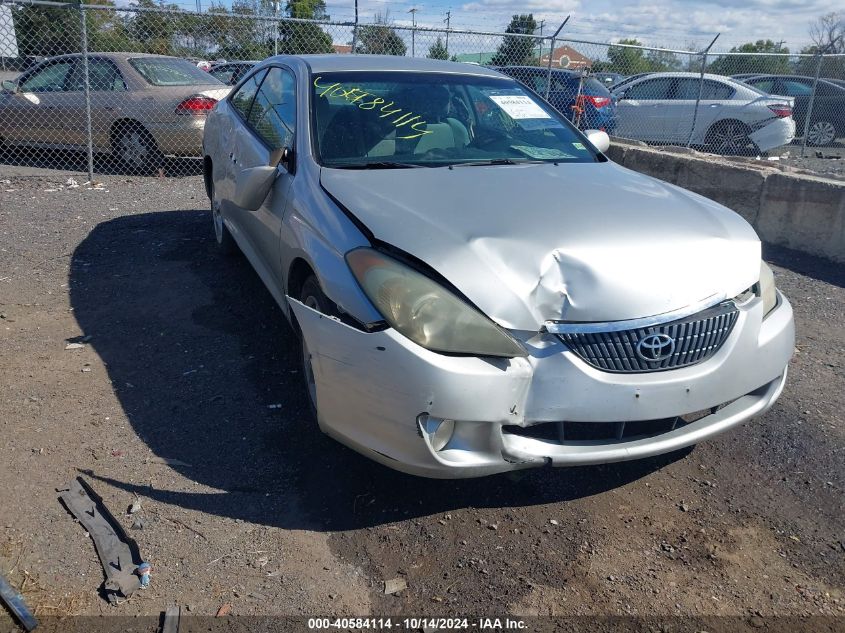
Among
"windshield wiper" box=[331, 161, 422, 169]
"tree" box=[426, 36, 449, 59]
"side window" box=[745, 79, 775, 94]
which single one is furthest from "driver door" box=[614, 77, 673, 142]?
"windshield wiper" box=[331, 161, 422, 169]

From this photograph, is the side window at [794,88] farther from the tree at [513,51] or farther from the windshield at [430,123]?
the windshield at [430,123]

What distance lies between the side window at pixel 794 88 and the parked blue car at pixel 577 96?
4850 millimetres

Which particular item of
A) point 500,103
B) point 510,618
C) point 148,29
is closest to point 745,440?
point 510,618

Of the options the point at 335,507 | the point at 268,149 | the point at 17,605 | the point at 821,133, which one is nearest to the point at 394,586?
the point at 335,507

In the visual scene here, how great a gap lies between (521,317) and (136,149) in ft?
27.6

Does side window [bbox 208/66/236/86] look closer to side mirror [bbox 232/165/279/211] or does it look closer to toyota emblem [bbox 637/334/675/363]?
side mirror [bbox 232/165/279/211]

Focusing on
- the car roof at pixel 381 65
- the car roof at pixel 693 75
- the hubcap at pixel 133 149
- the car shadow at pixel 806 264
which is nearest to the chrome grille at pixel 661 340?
the car roof at pixel 381 65

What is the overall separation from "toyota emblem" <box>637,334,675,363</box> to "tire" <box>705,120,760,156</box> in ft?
37.1

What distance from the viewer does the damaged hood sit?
260 centimetres

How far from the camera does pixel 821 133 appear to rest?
14.8 metres

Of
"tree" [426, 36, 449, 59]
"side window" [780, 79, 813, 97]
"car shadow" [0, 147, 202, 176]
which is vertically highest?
"tree" [426, 36, 449, 59]

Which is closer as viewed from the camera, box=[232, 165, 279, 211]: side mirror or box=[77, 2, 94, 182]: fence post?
box=[232, 165, 279, 211]: side mirror

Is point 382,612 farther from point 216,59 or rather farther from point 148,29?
point 216,59

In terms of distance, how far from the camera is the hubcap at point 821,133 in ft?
48.2
